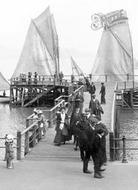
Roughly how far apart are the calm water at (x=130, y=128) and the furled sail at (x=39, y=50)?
27824 millimetres

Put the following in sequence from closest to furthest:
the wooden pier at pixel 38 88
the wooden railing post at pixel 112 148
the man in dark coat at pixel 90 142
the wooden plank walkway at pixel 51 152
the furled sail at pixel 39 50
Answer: the man in dark coat at pixel 90 142 → the wooden railing post at pixel 112 148 → the wooden plank walkway at pixel 51 152 → the wooden pier at pixel 38 88 → the furled sail at pixel 39 50

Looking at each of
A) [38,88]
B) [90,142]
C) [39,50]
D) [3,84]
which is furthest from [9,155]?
[3,84]

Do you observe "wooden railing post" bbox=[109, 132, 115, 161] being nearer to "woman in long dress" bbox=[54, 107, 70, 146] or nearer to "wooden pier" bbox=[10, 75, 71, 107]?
"woman in long dress" bbox=[54, 107, 70, 146]

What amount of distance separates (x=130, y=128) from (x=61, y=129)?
18571 mm

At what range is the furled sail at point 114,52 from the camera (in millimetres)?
73500

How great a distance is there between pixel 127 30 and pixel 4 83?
2049cm

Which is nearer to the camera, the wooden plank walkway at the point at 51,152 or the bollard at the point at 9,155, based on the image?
the bollard at the point at 9,155

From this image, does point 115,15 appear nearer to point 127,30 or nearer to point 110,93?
point 127,30

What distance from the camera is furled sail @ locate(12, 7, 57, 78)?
251ft

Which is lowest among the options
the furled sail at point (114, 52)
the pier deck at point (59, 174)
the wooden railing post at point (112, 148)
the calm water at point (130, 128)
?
the calm water at point (130, 128)

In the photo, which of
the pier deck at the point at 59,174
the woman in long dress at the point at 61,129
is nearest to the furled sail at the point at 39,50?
the woman in long dress at the point at 61,129

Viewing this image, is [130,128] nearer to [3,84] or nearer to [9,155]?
[9,155]

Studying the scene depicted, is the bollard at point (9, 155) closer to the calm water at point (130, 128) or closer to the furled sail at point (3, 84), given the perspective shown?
the calm water at point (130, 128)

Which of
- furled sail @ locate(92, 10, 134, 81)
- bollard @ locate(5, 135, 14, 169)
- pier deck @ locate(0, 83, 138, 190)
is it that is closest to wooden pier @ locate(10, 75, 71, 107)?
furled sail @ locate(92, 10, 134, 81)
